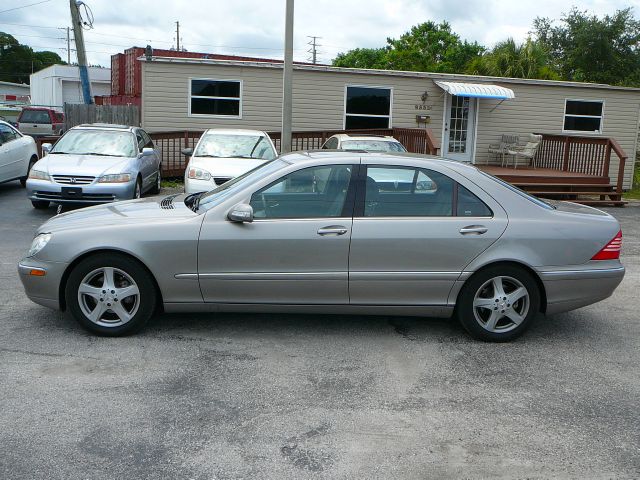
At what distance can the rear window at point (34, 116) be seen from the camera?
3009cm

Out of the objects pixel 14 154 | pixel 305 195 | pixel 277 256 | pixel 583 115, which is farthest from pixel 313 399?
pixel 583 115

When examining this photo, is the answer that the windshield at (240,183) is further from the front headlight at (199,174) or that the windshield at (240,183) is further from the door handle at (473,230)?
the front headlight at (199,174)

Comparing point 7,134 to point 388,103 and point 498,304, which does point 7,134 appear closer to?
point 388,103

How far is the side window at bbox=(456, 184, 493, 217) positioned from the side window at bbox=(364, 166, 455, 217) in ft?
0.24

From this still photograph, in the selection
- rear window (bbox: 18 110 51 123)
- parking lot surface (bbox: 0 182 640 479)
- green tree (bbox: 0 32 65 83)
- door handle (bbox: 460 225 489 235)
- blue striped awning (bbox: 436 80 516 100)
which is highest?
green tree (bbox: 0 32 65 83)

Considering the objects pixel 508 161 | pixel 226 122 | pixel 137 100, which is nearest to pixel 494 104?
pixel 508 161

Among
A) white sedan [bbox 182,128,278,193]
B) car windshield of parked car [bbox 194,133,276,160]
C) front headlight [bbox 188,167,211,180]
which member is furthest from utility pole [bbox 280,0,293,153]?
front headlight [bbox 188,167,211,180]

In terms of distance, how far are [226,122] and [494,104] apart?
25.4ft

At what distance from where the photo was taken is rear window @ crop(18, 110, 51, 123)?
30094 millimetres

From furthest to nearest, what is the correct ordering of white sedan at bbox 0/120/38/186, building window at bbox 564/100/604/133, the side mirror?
building window at bbox 564/100/604/133
white sedan at bbox 0/120/38/186
the side mirror

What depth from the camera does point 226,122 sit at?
18.3 meters

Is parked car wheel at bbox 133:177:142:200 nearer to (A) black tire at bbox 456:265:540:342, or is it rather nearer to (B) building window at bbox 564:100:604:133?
(A) black tire at bbox 456:265:540:342

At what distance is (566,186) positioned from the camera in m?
16.8

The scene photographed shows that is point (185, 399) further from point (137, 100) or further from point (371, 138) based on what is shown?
point (137, 100)
